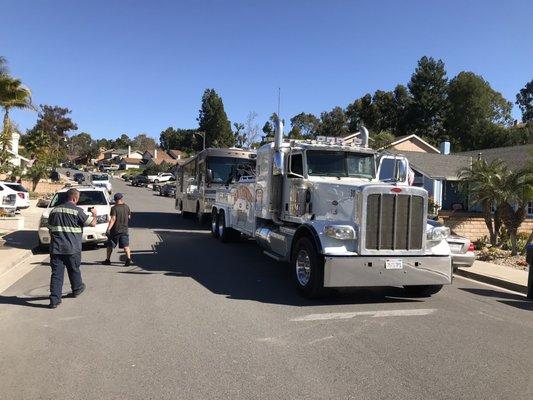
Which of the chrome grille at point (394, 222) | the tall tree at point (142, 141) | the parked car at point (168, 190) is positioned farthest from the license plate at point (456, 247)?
the tall tree at point (142, 141)

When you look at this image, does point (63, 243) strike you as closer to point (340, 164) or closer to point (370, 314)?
point (370, 314)

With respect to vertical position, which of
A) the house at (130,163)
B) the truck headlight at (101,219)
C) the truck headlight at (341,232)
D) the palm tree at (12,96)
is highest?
the house at (130,163)

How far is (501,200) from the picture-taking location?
15.8 meters

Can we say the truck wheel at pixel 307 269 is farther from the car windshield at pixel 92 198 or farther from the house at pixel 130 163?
the house at pixel 130 163

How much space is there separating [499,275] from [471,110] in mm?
58537

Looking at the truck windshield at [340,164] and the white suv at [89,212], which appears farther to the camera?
the white suv at [89,212]

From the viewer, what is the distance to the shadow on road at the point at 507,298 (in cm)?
900

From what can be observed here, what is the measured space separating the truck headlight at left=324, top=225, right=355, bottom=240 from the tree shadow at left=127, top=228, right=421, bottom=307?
109 centimetres

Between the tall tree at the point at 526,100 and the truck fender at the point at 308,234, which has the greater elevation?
the tall tree at the point at 526,100

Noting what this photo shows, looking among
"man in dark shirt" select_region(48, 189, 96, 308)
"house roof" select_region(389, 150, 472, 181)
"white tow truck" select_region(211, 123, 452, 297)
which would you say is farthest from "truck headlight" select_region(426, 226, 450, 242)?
"house roof" select_region(389, 150, 472, 181)

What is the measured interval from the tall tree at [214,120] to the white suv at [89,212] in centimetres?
6694

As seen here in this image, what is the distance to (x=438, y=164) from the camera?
32312 mm

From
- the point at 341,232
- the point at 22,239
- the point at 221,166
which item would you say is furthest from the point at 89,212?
the point at 341,232

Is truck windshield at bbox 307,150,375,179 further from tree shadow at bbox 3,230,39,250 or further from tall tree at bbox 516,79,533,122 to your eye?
tall tree at bbox 516,79,533,122
